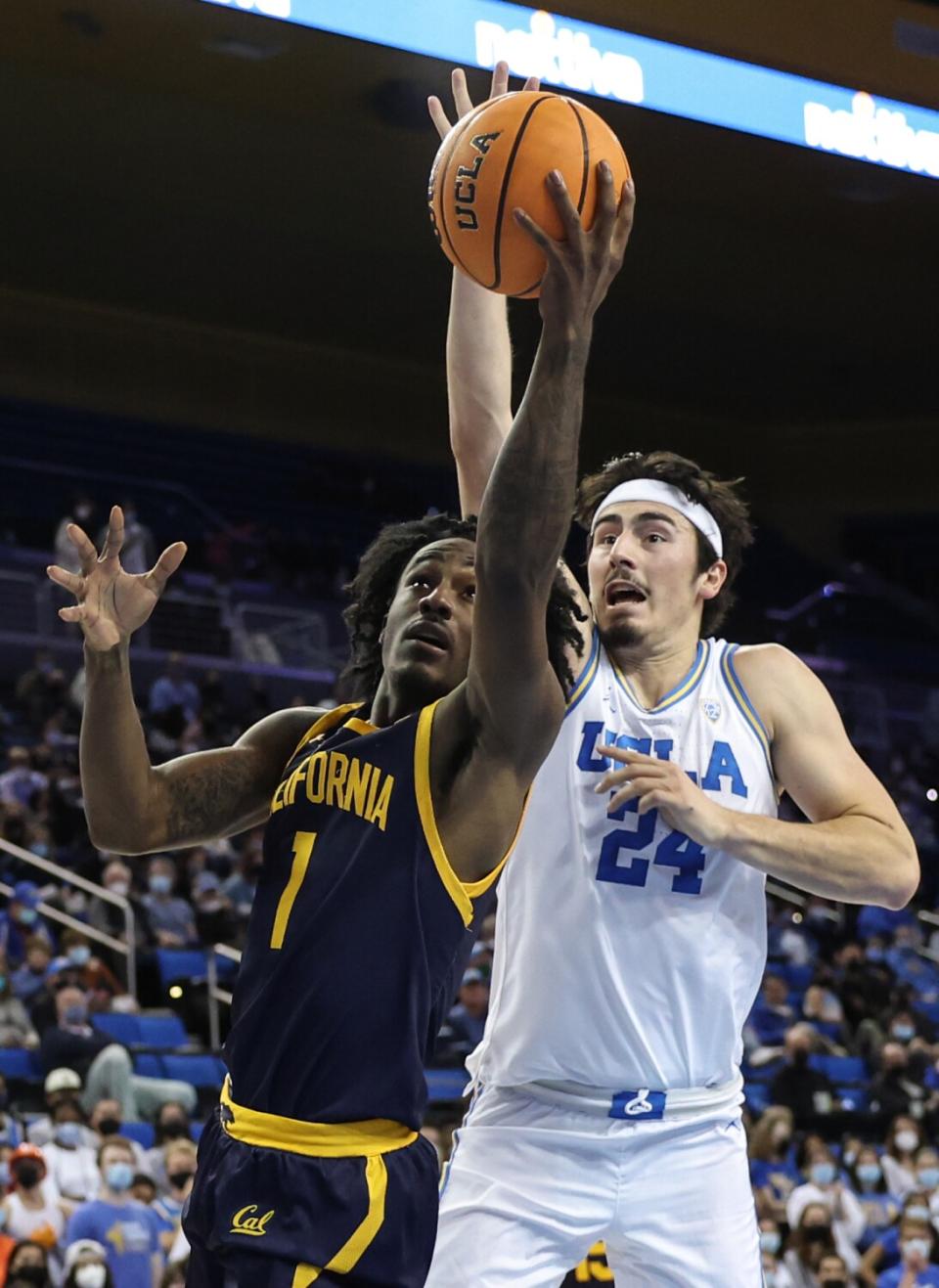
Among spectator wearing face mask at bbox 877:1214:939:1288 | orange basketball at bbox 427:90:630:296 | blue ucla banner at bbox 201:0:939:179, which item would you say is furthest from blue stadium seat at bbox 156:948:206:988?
orange basketball at bbox 427:90:630:296

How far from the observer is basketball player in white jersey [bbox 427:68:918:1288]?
3.28m

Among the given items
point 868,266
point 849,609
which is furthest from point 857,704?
point 868,266

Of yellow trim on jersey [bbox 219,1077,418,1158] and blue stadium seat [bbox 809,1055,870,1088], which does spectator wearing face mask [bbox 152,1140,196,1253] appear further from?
yellow trim on jersey [bbox 219,1077,418,1158]

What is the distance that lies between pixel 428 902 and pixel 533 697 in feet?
1.12

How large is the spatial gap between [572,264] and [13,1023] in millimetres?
6735

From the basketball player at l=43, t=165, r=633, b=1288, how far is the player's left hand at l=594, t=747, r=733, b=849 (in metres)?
0.58

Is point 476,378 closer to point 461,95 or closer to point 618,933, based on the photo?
point 461,95

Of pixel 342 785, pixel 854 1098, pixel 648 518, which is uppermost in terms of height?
pixel 648 518

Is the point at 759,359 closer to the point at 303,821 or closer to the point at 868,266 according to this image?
the point at 868,266

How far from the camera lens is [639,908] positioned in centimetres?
343

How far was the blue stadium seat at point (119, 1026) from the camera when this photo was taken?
863cm

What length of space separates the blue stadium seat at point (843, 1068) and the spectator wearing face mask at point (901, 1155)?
0.97m

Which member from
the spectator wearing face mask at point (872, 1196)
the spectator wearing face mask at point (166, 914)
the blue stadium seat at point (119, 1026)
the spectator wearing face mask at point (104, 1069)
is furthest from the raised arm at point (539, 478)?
the spectator wearing face mask at point (166, 914)

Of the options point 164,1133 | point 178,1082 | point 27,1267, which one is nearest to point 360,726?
point 27,1267
